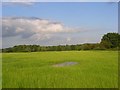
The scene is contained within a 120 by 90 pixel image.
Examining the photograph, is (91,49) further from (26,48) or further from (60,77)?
(60,77)

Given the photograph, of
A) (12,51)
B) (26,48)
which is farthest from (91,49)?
(12,51)

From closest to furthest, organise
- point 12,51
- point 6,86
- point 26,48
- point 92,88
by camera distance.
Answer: point 92,88 < point 6,86 < point 12,51 < point 26,48

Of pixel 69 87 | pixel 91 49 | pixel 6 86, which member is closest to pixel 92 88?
pixel 69 87

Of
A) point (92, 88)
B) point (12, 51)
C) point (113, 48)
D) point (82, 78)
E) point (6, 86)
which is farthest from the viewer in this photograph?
point (113, 48)

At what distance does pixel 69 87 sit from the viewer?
654 centimetres

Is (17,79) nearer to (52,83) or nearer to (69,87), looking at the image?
(52,83)

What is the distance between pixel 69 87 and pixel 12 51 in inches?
657

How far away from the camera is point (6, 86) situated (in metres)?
6.92

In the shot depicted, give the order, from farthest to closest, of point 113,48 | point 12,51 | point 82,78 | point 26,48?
point 113,48 < point 26,48 < point 12,51 < point 82,78

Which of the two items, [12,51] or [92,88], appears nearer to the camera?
[92,88]

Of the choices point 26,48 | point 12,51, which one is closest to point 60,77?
point 12,51

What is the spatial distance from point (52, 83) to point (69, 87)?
572 mm

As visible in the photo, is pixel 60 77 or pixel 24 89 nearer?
pixel 24 89

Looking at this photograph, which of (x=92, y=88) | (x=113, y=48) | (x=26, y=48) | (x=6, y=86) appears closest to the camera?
(x=92, y=88)
